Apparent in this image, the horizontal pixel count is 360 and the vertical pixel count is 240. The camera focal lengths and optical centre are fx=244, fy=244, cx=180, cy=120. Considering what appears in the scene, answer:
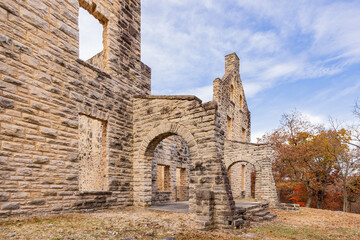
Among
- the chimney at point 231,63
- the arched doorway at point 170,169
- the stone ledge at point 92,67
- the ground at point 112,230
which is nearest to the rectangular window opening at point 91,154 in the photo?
the arched doorway at point 170,169

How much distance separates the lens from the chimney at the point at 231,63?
19.4 meters

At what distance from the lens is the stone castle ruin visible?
18.3ft

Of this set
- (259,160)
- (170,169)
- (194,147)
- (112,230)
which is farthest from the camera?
(259,160)

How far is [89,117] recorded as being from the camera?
7.75m

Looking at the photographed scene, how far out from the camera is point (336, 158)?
17.8m

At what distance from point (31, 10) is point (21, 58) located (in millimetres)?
1340

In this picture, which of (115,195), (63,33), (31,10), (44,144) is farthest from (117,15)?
(115,195)

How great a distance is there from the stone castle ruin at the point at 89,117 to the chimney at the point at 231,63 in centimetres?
1059

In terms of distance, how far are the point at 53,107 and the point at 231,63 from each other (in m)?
15.7

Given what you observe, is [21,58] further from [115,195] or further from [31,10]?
[115,195]

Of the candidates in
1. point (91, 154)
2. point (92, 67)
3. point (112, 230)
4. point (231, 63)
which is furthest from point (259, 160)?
point (112, 230)

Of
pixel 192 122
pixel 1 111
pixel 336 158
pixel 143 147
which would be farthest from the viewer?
pixel 336 158

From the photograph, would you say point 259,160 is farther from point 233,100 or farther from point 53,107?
point 53,107

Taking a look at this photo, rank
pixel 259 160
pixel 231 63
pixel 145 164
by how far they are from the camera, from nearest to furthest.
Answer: pixel 145 164 < pixel 259 160 < pixel 231 63
